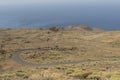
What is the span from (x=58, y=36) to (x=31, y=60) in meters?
44.9

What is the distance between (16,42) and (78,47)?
26.9 meters

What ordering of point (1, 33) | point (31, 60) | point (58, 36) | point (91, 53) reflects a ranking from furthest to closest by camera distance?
point (1, 33), point (58, 36), point (91, 53), point (31, 60)

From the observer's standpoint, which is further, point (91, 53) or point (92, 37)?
point (92, 37)

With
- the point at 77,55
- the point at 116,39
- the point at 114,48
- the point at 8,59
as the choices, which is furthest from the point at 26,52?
the point at 116,39

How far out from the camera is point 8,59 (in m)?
84.2

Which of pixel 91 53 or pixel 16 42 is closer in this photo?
pixel 91 53

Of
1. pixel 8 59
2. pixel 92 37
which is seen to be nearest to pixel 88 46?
pixel 92 37

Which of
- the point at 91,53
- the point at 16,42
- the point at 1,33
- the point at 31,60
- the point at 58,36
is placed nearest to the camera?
the point at 31,60

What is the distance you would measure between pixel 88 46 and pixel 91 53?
520 inches

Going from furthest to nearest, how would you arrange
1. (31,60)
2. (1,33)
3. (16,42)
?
(1,33) → (16,42) → (31,60)

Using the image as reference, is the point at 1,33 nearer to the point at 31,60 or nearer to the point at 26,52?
the point at 26,52

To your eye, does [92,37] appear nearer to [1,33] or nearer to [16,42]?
[16,42]

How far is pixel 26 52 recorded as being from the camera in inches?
3661

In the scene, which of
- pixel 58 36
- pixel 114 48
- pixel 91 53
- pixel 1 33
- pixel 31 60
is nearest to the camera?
pixel 31 60
